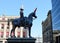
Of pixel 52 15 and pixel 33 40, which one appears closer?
pixel 33 40

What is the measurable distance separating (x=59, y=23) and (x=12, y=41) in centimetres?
5201

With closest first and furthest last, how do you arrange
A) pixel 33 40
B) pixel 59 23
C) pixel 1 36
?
pixel 33 40
pixel 59 23
pixel 1 36

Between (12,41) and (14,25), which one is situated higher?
(14,25)

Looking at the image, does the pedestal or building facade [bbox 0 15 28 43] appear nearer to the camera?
the pedestal

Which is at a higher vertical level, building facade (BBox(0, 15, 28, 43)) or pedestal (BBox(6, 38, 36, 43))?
building facade (BBox(0, 15, 28, 43))

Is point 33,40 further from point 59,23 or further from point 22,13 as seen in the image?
point 59,23

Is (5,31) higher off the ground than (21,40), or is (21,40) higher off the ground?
(5,31)

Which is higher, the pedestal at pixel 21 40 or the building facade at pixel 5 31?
the building facade at pixel 5 31

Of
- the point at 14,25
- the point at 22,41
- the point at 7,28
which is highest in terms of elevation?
the point at 7,28

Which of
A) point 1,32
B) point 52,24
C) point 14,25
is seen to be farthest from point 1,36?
point 14,25

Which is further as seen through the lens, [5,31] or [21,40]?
[5,31]

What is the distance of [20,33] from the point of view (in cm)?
8769

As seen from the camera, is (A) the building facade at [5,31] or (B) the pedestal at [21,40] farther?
(A) the building facade at [5,31]

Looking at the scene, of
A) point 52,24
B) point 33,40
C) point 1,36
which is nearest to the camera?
point 33,40
